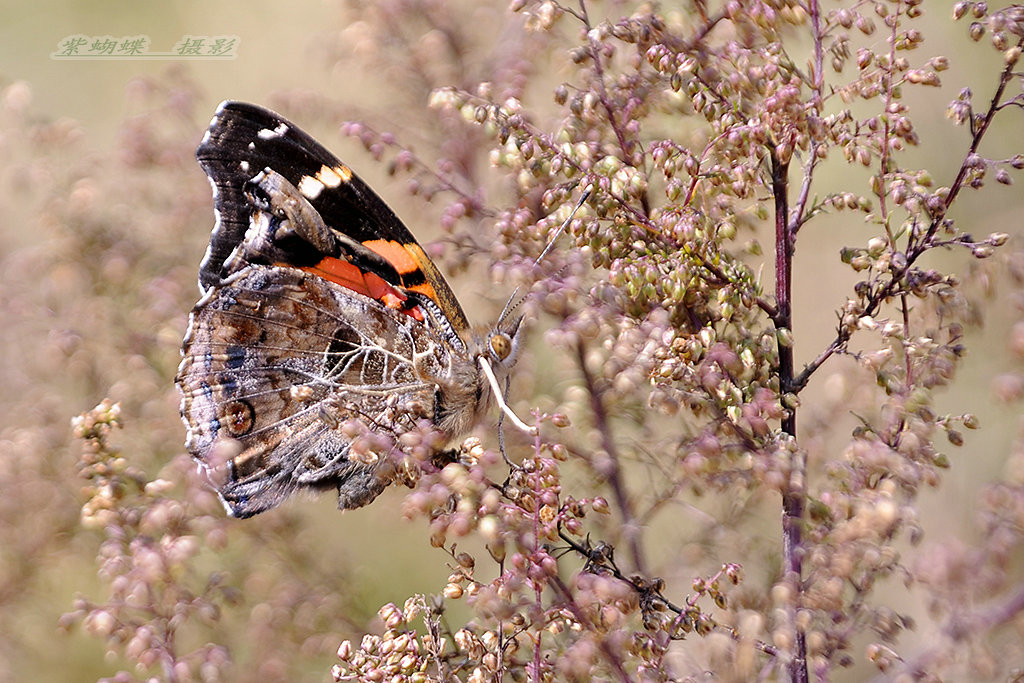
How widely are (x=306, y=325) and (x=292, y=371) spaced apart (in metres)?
0.17

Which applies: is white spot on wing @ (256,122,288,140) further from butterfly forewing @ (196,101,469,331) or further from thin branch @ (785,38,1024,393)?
thin branch @ (785,38,1024,393)

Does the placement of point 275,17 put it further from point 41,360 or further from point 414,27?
point 41,360

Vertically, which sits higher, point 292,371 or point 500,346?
point 500,346

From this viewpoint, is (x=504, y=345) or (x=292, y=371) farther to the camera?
(x=292, y=371)

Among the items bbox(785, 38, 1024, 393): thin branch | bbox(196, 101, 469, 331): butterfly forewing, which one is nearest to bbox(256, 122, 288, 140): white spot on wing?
bbox(196, 101, 469, 331): butterfly forewing

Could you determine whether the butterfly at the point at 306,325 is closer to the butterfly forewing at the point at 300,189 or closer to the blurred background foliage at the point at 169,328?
the butterfly forewing at the point at 300,189

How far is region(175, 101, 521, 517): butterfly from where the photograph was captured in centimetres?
277

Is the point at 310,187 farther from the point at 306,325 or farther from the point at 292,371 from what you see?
the point at 292,371

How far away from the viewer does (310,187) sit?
299 centimetres

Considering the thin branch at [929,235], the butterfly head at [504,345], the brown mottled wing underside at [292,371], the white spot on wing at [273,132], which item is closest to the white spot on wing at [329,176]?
the white spot on wing at [273,132]

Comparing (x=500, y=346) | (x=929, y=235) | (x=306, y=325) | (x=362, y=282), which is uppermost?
(x=929, y=235)

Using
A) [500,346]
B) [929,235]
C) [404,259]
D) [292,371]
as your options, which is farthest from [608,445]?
[292,371]

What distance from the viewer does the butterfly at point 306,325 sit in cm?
277

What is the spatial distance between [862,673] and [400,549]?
1.91m
